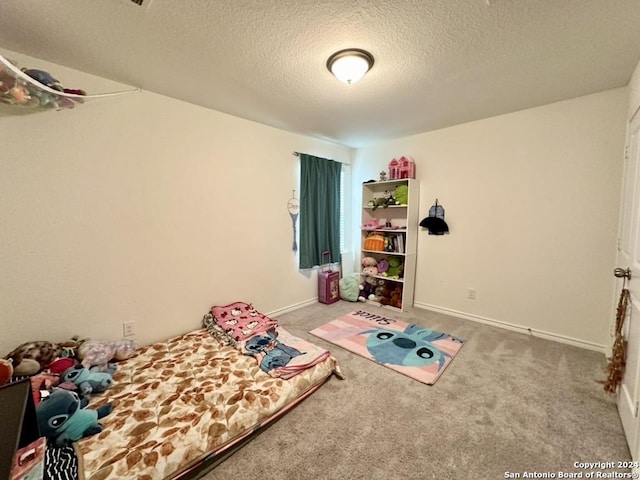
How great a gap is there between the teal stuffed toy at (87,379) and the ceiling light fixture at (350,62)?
102 inches

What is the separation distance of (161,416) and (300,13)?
2.38 meters

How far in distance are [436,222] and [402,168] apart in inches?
34.0

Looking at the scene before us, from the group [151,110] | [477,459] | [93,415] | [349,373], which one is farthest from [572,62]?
[93,415]

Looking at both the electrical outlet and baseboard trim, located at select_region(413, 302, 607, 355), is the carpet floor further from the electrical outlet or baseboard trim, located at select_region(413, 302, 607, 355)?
the electrical outlet

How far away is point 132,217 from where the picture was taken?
2.12m

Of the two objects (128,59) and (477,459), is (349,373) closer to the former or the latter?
(477,459)

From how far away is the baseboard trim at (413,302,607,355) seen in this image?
2359 mm

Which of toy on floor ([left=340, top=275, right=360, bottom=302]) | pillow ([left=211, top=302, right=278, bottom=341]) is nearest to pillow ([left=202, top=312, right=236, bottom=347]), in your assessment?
pillow ([left=211, top=302, right=278, bottom=341])

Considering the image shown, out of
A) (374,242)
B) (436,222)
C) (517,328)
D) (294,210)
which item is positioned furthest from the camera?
(374,242)

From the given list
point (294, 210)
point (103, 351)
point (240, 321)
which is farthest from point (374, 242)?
point (103, 351)

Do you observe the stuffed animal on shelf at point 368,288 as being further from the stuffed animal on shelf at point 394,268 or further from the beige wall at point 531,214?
the beige wall at point 531,214

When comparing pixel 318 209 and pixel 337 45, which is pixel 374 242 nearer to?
pixel 318 209

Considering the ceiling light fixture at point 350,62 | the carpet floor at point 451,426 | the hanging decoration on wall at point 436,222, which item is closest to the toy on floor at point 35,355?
the carpet floor at point 451,426

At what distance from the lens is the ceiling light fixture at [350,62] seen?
1651mm
